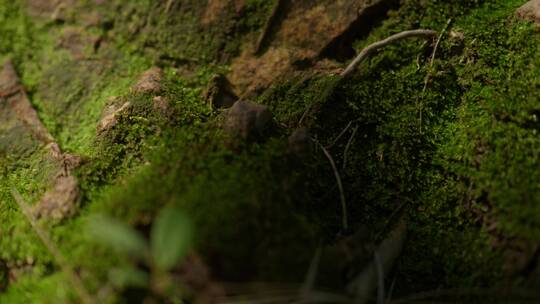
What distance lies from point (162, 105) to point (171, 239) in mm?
1213

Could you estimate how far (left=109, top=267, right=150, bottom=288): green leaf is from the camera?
5.72ft

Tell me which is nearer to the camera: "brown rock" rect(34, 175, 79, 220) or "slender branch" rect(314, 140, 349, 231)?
"brown rock" rect(34, 175, 79, 220)

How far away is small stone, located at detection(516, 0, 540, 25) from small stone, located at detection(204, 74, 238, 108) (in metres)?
1.80

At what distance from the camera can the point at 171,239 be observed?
166cm

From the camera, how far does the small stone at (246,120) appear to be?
2.26 metres

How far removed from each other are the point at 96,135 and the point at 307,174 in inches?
52.2

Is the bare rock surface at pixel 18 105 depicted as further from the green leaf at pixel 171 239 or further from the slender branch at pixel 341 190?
the slender branch at pixel 341 190

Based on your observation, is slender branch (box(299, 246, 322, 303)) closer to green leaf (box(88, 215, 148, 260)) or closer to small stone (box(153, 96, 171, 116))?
green leaf (box(88, 215, 148, 260))

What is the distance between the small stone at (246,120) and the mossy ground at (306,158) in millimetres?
66

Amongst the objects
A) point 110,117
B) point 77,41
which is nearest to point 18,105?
point 77,41

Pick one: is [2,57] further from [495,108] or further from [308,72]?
[495,108]

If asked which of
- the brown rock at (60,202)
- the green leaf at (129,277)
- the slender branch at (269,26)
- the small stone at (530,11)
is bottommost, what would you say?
the green leaf at (129,277)

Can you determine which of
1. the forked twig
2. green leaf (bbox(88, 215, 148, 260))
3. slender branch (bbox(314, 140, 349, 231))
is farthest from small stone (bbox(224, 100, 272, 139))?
green leaf (bbox(88, 215, 148, 260))

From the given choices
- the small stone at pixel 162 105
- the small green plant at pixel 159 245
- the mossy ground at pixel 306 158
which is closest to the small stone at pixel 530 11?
the mossy ground at pixel 306 158
